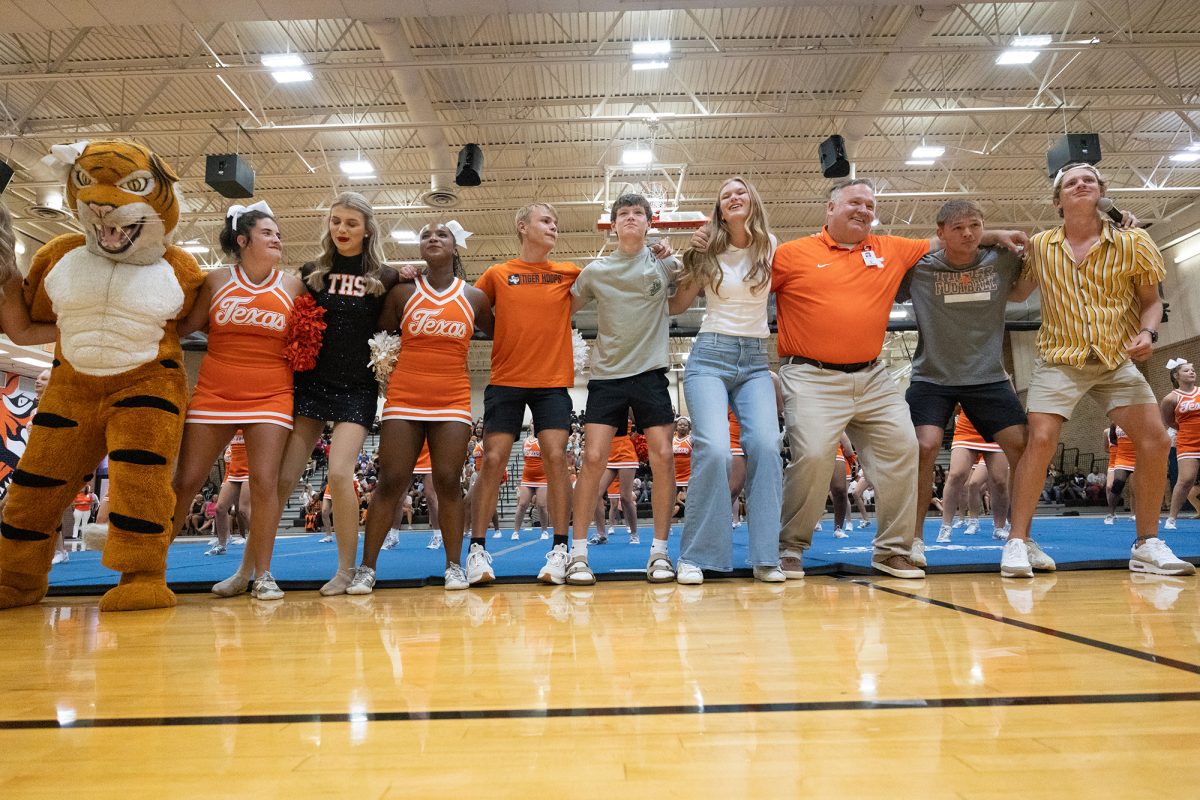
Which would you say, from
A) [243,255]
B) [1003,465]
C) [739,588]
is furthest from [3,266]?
[1003,465]

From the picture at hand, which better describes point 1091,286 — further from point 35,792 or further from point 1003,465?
point 35,792

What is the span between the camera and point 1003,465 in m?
5.53

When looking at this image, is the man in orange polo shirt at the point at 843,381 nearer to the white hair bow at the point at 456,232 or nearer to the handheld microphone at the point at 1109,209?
the handheld microphone at the point at 1109,209

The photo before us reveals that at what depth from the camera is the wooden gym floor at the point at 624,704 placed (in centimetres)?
94

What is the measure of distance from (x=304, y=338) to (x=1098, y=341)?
3.40 m

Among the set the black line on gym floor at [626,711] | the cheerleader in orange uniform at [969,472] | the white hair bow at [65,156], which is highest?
the white hair bow at [65,156]

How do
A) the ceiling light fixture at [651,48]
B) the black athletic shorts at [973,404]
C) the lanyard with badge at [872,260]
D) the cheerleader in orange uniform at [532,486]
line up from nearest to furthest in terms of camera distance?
the lanyard with badge at [872,260] < the black athletic shorts at [973,404] < the cheerleader in orange uniform at [532,486] < the ceiling light fixture at [651,48]

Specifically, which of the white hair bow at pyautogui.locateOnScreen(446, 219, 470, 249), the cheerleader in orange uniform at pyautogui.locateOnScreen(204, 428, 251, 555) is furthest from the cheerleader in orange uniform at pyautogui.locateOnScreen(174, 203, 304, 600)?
the cheerleader in orange uniform at pyautogui.locateOnScreen(204, 428, 251, 555)

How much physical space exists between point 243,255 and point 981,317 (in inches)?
133

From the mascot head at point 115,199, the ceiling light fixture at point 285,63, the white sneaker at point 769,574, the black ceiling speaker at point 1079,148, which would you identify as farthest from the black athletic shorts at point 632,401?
the black ceiling speaker at point 1079,148

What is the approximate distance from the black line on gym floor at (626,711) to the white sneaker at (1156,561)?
2.18 meters

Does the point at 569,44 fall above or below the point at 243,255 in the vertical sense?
above

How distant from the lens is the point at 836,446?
3.26 m

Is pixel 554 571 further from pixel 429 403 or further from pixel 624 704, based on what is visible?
pixel 624 704
